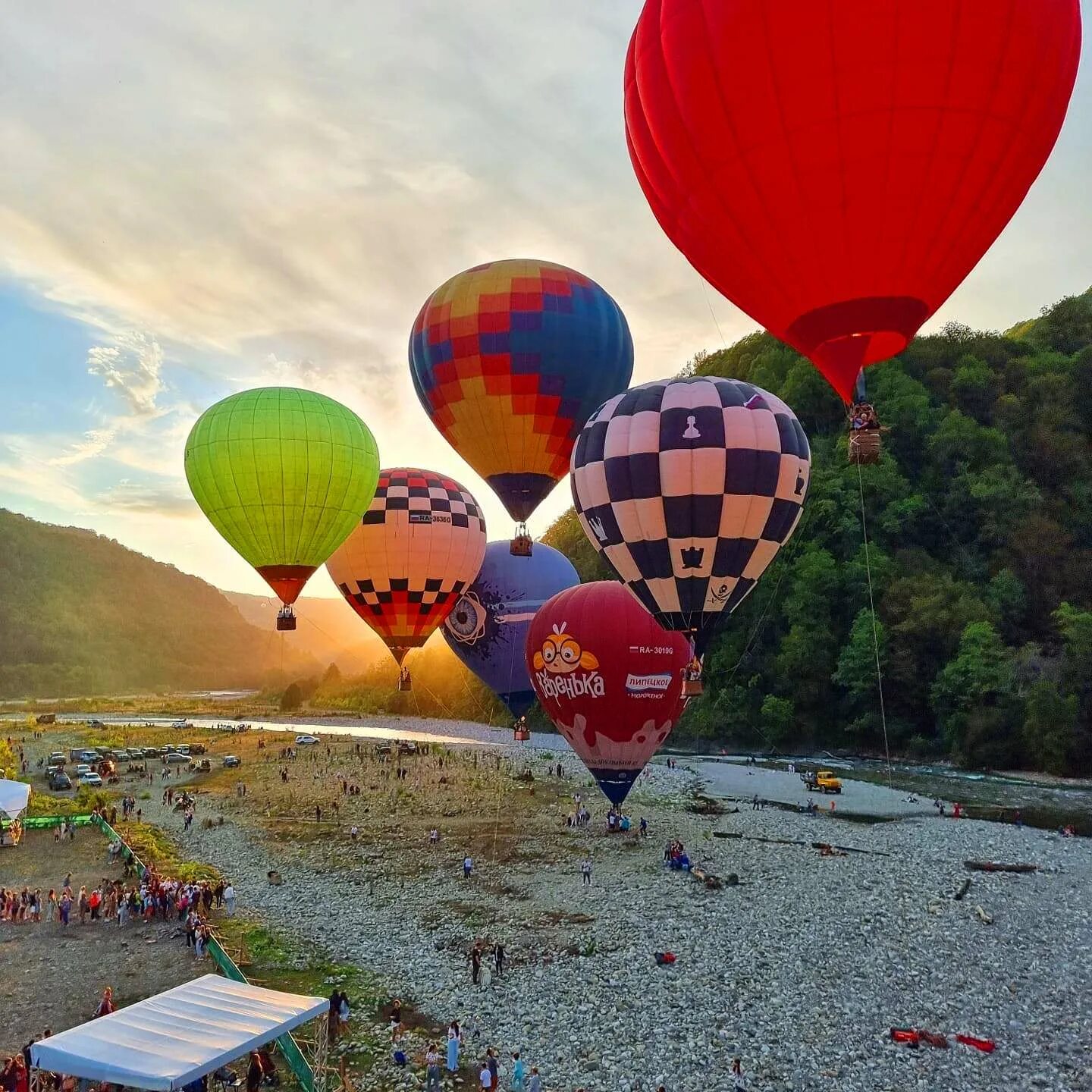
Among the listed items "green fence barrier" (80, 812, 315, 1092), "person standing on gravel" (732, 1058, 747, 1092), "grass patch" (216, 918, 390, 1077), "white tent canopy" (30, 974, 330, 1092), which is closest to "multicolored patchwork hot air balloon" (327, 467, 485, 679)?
"green fence barrier" (80, 812, 315, 1092)

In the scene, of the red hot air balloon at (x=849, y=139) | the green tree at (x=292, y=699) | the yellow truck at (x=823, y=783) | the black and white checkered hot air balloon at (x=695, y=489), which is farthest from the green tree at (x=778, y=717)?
the green tree at (x=292, y=699)

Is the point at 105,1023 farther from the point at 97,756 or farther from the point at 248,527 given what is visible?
the point at 97,756

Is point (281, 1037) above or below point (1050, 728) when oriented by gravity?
below

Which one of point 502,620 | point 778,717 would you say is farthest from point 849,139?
point 778,717

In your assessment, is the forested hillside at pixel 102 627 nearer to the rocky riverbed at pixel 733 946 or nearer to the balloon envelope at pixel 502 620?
the balloon envelope at pixel 502 620

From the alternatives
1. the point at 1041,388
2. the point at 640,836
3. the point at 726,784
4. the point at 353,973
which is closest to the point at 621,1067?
the point at 353,973

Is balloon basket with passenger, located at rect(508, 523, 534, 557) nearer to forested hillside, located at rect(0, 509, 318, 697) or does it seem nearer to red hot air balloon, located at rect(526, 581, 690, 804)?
red hot air balloon, located at rect(526, 581, 690, 804)

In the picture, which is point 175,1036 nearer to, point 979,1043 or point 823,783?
point 979,1043
